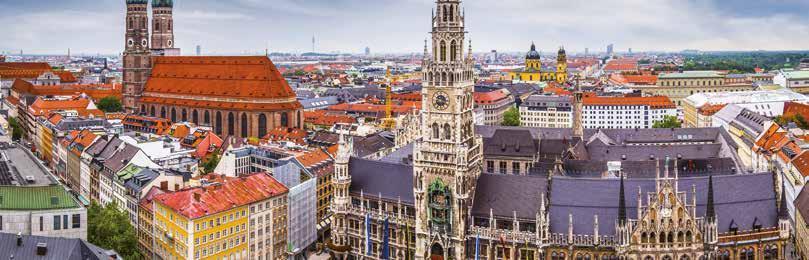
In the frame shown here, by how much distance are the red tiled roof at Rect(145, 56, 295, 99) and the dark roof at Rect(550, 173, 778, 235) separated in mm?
108055

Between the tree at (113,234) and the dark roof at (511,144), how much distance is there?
6305 centimetres

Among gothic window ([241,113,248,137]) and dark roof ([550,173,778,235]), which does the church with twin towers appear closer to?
dark roof ([550,173,778,235])

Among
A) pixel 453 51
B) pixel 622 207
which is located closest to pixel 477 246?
pixel 622 207

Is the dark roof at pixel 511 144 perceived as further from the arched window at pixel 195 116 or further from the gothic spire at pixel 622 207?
the arched window at pixel 195 116

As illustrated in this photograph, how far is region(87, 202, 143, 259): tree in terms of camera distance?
8550cm

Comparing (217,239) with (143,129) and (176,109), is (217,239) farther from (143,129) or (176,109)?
(176,109)

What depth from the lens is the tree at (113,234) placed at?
281ft

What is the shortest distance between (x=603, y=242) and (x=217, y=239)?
4088 cm

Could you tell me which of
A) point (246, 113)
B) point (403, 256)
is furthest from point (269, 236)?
point (246, 113)

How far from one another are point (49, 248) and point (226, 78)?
12052 cm

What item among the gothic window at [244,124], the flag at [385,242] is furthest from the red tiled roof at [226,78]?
the flag at [385,242]

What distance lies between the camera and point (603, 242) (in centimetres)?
7462

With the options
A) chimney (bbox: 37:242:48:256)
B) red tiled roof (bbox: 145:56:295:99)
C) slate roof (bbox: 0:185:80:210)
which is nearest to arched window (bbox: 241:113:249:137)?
red tiled roof (bbox: 145:56:295:99)

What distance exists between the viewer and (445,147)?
8325 cm
